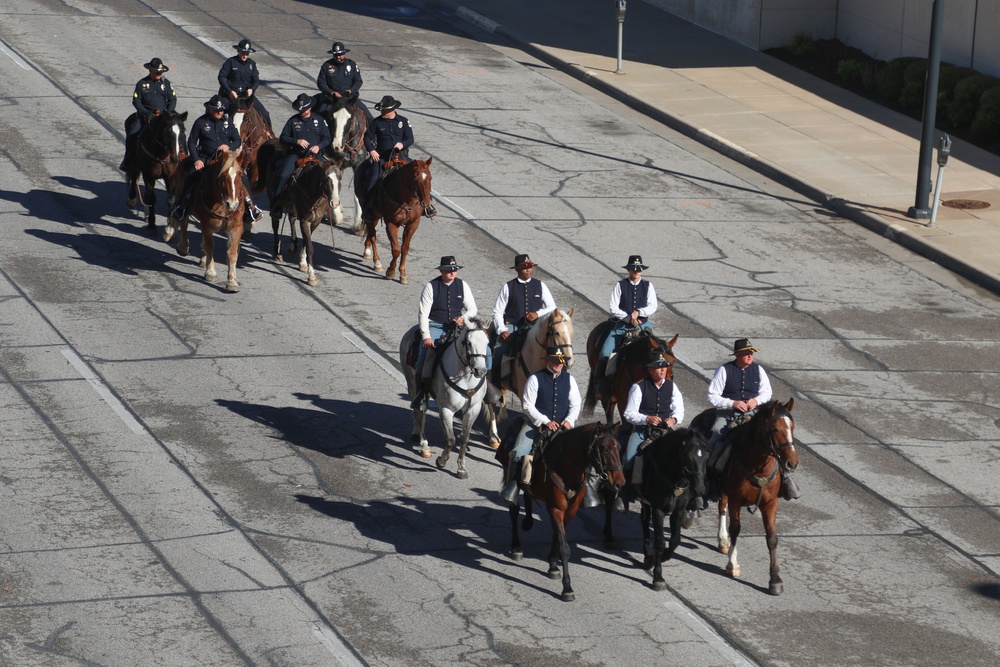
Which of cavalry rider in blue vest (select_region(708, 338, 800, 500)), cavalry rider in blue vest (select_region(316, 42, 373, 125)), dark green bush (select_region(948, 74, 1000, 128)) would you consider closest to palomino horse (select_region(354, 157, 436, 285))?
cavalry rider in blue vest (select_region(316, 42, 373, 125))

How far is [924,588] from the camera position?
1513 centimetres

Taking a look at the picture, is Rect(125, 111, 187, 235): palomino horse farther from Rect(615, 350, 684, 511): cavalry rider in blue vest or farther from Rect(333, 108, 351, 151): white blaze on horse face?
Rect(615, 350, 684, 511): cavalry rider in blue vest

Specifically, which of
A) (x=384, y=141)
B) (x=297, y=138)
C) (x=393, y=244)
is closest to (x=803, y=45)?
(x=384, y=141)

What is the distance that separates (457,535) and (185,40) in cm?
2359

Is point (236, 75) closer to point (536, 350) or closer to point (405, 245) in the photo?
point (405, 245)

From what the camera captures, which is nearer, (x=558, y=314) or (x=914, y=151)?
(x=558, y=314)

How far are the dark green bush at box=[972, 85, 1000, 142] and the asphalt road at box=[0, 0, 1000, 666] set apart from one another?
541cm

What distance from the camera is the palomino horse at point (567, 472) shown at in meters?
13.9

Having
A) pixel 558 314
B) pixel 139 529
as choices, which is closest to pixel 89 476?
pixel 139 529

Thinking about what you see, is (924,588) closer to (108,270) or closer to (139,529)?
(139,529)

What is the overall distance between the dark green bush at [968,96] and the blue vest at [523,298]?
17.6 metres

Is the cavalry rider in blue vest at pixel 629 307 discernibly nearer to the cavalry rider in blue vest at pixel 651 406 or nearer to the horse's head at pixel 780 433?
the cavalry rider in blue vest at pixel 651 406

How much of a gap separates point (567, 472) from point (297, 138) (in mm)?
11349

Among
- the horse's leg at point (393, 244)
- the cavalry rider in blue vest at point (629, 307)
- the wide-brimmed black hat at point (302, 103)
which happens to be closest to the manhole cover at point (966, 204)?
the horse's leg at point (393, 244)
